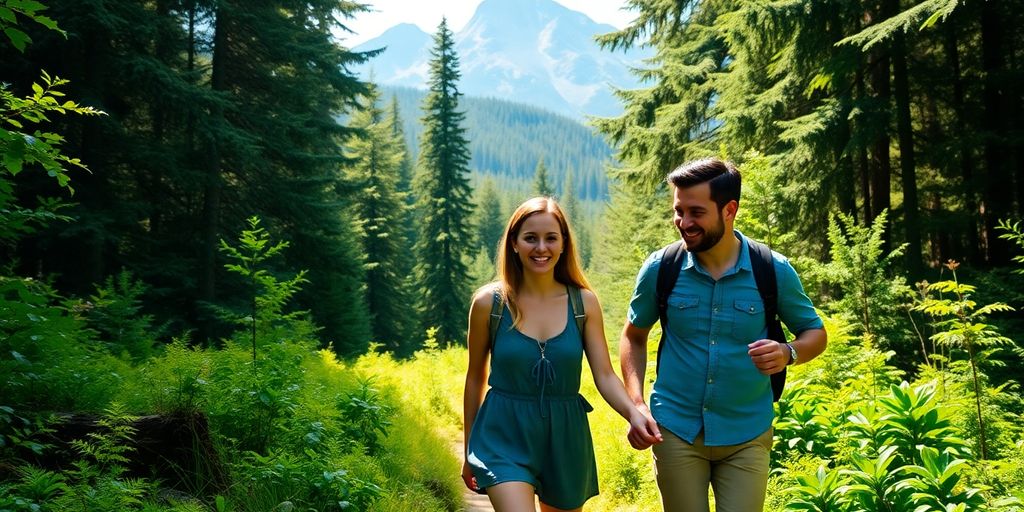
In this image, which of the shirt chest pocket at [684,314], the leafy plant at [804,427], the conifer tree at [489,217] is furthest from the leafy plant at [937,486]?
the conifer tree at [489,217]

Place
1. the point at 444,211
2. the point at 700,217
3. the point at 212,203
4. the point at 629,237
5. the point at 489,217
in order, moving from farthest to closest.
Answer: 1. the point at 489,217
2. the point at 444,211
3. the point at 629,237
4. the point at 212,203
5. the point at 700,217

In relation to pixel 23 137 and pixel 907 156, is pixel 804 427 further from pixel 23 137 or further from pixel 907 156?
pixel 907 156

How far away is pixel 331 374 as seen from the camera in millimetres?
8891

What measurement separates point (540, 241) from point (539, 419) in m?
0.89

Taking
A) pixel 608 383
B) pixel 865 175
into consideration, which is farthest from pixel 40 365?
pixel 865 175

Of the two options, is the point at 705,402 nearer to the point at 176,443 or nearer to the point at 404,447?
the point at 176,443

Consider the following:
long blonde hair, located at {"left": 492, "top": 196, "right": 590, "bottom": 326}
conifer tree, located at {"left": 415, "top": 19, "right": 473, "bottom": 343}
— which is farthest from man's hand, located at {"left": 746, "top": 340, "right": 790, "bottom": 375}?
conifer tree, located at {"left": 415, "top": 19, "right": 473, "bottom": 343}

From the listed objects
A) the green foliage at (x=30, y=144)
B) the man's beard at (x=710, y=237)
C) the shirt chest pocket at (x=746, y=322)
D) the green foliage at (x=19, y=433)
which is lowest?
the green foliage at (x=19, y=433)

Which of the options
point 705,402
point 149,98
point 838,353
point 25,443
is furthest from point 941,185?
point 149,98

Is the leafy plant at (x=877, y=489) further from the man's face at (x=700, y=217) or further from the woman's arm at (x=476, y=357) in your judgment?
the woman's arm at (x=476, y=357)

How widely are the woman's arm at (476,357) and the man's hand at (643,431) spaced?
2.68 ft

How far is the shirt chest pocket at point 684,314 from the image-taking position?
3.16 m

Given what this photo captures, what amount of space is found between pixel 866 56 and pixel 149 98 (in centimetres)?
1368

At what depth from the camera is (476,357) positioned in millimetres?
3379
